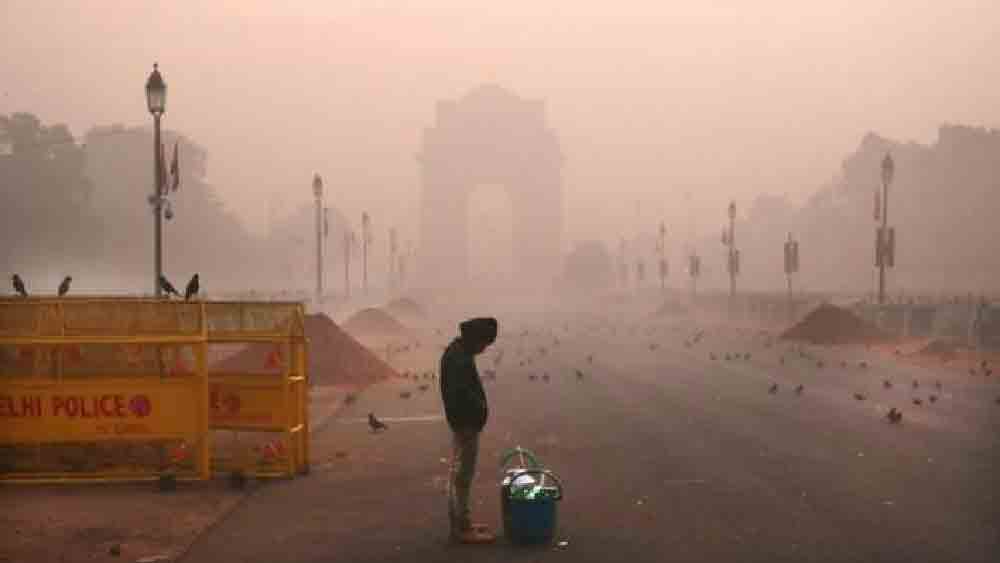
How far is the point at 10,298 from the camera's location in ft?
41.3

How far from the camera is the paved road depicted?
913 cm

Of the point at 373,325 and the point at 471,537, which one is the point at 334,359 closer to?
the point at 471,537

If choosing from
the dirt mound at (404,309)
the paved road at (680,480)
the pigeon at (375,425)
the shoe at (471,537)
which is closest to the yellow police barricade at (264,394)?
the paved road at (680,480)

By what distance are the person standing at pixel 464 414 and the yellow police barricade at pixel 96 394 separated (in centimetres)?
390

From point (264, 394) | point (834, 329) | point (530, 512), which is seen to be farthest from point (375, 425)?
point (834, 329)

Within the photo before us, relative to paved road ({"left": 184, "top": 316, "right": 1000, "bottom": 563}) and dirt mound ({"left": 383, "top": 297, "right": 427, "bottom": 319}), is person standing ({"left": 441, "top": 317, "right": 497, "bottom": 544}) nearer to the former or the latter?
paved road ({"left": 184, "top": 316, "right": 1000, "bottom": 563})

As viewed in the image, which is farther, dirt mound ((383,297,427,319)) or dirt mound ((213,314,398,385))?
A: dirt mound ((383,297,427,319))

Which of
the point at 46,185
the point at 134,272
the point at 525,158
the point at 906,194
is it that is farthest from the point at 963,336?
the point at 525,158

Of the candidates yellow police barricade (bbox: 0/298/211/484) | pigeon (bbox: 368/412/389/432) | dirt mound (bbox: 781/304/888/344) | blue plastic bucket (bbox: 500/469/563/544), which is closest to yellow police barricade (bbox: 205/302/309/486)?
yellow police barricade (bbox: 0/298/211/484)

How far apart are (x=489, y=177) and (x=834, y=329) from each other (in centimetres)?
13198

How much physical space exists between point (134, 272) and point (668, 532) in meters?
95.9

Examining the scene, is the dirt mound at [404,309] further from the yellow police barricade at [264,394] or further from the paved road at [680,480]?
the yellow police barricade at [264,394]

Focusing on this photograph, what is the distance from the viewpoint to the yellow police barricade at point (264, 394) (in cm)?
1280

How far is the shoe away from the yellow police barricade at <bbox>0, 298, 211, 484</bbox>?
4.06 meters
